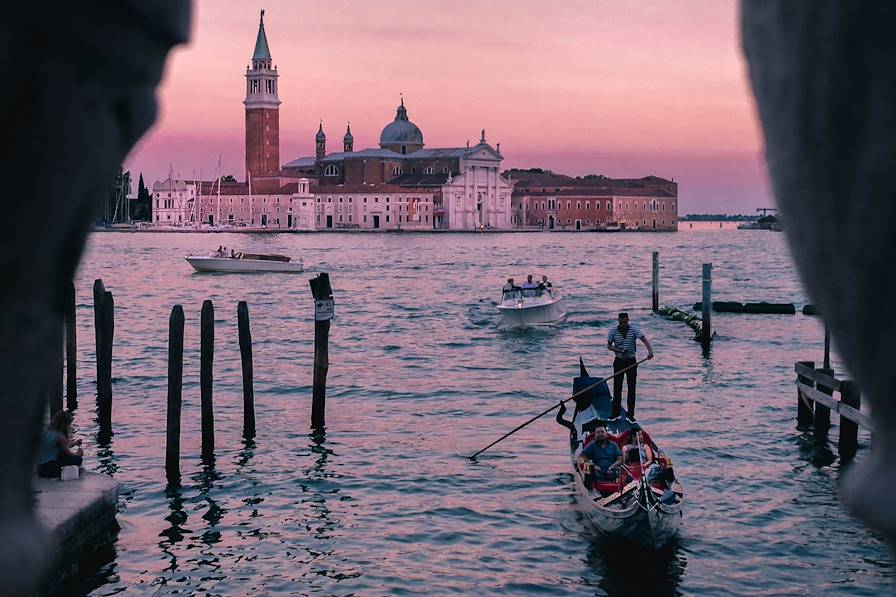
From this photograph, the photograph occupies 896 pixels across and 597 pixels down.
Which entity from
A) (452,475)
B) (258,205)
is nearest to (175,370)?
(452,475)

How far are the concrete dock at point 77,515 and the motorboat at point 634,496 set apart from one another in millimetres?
3750

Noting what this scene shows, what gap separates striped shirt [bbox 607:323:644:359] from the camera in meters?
13.2

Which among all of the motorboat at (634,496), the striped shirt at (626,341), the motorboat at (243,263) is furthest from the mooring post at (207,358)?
the motorboat at (243,263)

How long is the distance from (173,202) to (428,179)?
31.6 meters

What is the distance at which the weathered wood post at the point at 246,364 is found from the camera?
12508mm

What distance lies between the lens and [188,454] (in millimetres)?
12422

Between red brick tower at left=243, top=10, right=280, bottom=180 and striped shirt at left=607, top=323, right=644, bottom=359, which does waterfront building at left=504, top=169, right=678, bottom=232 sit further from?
striped shirt at left=607, top=323, right=644, bottom=359

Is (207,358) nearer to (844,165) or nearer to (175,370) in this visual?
(175,370)

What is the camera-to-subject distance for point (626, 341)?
1321 cm

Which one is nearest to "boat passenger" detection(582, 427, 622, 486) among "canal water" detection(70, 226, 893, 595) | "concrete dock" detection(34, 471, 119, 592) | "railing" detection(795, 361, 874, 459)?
"canal water" detection(70, 226, 893, 595)

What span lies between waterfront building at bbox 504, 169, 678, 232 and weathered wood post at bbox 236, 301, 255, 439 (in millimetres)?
117119

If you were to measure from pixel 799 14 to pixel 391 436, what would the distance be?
13903 mm

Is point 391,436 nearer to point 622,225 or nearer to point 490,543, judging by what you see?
point 490,543

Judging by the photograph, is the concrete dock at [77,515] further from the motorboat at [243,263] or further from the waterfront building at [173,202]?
the waterfront building at [173,202]
